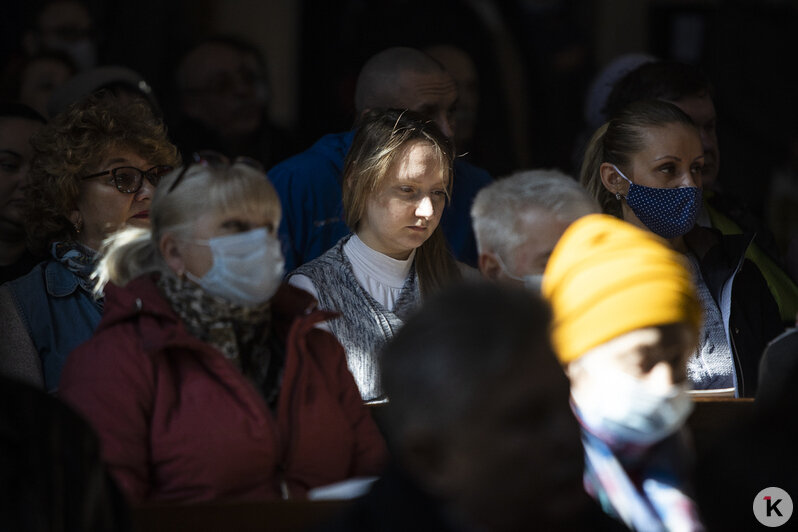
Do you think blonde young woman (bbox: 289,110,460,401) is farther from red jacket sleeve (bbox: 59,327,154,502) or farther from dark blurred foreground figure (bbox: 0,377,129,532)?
dark blurred foreground figure (bbox: 0,377,129,532)

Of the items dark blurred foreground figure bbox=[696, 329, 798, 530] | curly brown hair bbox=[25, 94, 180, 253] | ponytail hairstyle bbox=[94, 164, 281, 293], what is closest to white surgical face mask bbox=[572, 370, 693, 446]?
dark blurred foreground figure bbox=[696, 329, 798, 530]

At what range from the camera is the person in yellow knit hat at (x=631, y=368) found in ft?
8.24

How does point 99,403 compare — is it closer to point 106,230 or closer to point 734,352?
point 106,230

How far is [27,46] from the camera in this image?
20.3 ft

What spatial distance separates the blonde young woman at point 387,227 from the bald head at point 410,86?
2.46 feet

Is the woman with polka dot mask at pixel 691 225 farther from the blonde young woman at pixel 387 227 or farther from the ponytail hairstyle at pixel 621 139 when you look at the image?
the blonde young woman at pixel 387 227

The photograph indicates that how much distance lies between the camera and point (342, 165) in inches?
180

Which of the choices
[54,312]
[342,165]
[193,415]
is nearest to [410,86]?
[342,165]

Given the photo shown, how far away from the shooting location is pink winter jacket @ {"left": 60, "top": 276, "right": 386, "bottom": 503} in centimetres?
272

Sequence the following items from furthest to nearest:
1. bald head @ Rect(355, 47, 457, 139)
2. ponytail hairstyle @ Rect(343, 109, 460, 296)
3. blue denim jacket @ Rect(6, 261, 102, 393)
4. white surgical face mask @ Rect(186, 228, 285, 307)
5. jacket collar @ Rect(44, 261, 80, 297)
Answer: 1. bald head @ Rect(355, 47, 457, 139)
2. ponytail hairstyle @ Rect(343, 109, 460, 296)
3. jacket collar @ Rect(44, 261, 80, 297)
4. blue denim jacket @ Rect(6, 261, 102, 393)
5. white surgical face mask @ Rect(186, 228, 285, 307)

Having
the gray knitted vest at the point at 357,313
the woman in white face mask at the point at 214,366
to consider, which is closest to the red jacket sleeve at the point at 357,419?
the woman in white face mask at the point at 214,366

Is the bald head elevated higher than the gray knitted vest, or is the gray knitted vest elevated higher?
the bald head

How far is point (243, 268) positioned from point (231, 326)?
0.16 metres

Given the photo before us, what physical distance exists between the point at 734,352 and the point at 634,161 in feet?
2.62
